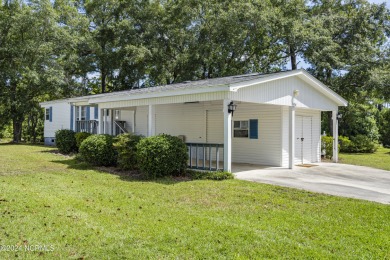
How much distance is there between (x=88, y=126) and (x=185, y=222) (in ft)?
46.5

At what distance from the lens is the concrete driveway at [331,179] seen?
25.2ft

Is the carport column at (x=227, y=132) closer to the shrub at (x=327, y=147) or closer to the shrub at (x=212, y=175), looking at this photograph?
the shrub at (x=212, y=175)

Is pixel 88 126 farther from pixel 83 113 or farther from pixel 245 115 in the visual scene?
pixel 245 115

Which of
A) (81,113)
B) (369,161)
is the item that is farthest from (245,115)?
(81,113)

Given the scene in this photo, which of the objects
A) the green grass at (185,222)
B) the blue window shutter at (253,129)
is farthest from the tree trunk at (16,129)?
the blue window shutter at (253,129)

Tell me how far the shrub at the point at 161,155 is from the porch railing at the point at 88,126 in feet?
28.4

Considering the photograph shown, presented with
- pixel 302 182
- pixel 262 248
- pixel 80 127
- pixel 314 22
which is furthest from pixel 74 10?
pixel 262 248

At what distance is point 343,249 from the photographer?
4152mm

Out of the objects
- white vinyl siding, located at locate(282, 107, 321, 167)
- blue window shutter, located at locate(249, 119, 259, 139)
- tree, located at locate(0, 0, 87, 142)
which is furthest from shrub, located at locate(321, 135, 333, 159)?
tree, located at locate(0, 0, 87, 142)

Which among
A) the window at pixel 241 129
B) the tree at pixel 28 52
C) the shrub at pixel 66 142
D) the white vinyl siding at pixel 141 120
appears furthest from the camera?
the tree at pixel 28 52

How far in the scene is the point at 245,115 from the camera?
13195 millimetres

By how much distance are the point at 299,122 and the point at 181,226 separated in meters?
9.78

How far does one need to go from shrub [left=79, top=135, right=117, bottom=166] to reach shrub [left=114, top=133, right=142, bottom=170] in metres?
1.06

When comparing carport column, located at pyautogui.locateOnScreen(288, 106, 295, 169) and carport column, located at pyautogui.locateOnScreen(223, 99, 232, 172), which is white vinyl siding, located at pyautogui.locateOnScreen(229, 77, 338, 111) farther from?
carport column, located at pyautogui.locateOnScreen(288, 106, 295, 169)
